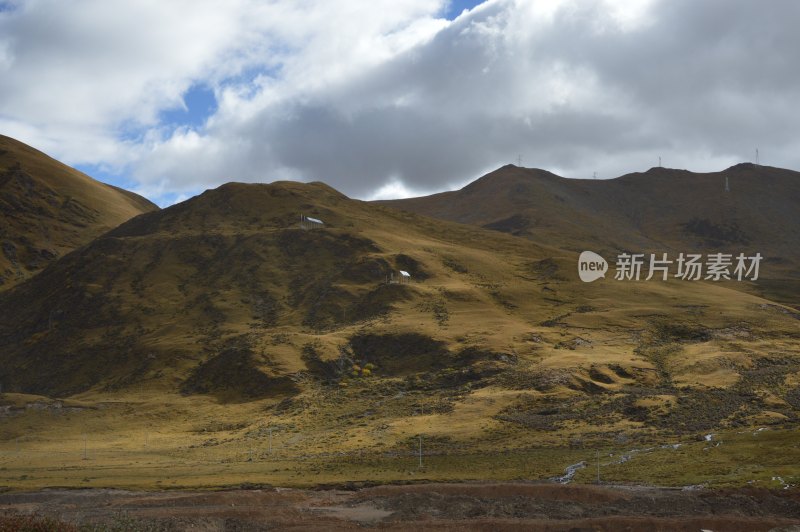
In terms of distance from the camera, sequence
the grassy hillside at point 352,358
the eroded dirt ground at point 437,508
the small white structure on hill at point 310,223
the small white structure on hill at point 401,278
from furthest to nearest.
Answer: the small white structure on hill at point 310,223
the small white structure on hill at point 401,278
the grassy hillside at point 352,358
the eroded dirt ground at point 437,508

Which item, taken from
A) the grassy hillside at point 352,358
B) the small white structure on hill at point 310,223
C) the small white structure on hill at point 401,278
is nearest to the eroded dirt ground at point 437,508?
the grassy hillside at point 352,358

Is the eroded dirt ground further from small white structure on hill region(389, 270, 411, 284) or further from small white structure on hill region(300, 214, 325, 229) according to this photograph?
small white structure on hill region(300, 214, 325, 229)

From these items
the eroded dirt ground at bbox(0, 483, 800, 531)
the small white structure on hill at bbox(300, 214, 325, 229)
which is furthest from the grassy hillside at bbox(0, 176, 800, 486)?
the eroded dirt ground at bbox(0, 483, 800, 531)

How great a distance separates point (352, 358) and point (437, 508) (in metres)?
68.5

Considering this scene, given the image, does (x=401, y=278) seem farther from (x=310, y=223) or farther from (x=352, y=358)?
(x=310, y=223)

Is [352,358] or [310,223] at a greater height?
[310,223]

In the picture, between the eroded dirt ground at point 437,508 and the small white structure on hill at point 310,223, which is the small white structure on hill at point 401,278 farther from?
the eroded dirt ground at point 437,508

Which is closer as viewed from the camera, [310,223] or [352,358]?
[352,358]

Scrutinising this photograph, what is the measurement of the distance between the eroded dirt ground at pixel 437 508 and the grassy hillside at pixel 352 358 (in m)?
6.62

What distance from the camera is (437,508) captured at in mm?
57656

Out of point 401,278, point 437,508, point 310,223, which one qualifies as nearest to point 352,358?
point 401,278

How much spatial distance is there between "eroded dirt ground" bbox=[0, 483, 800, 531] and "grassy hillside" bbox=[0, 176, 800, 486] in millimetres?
6624

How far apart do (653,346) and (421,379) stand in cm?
3298

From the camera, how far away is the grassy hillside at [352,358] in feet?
272
